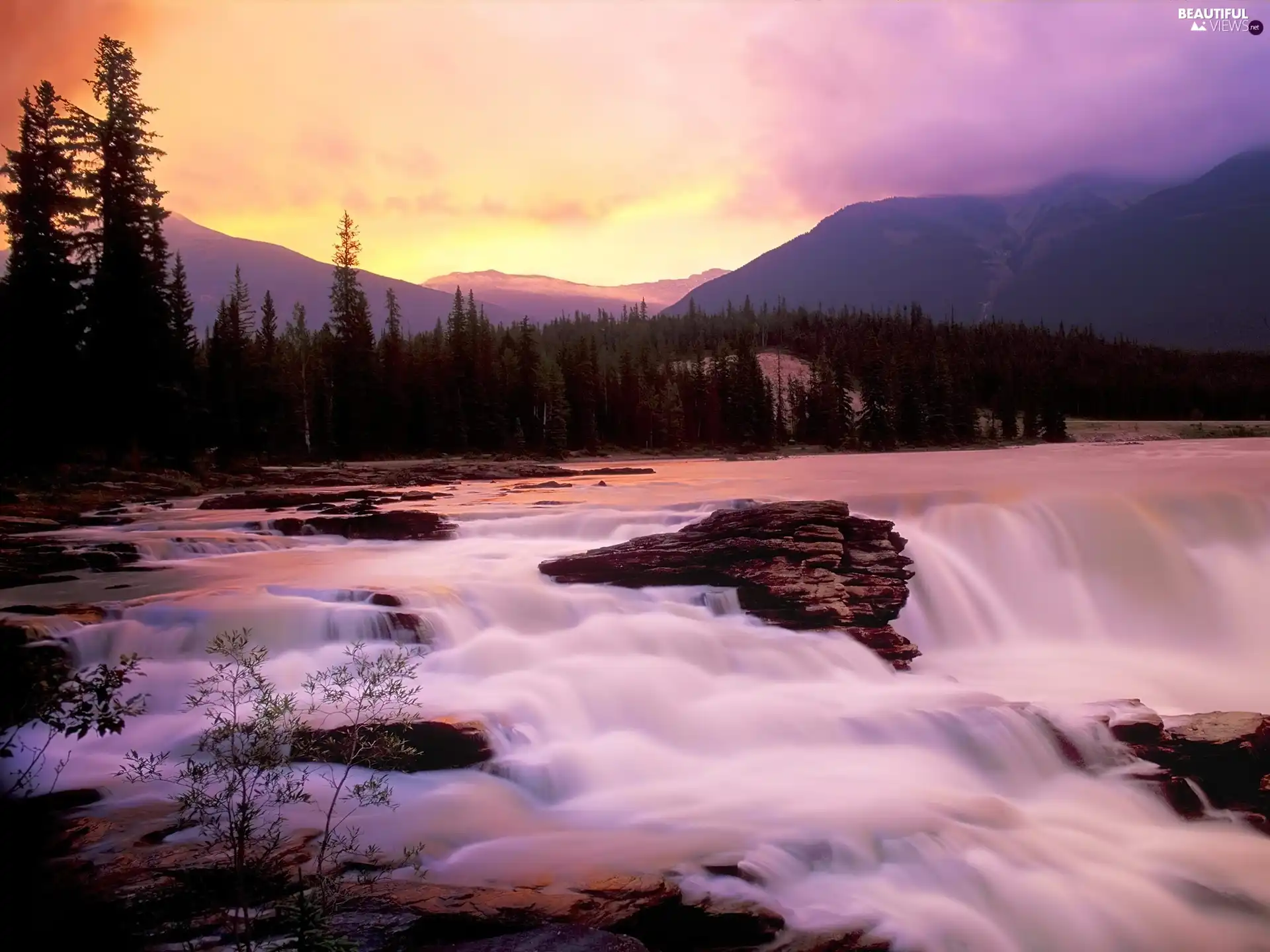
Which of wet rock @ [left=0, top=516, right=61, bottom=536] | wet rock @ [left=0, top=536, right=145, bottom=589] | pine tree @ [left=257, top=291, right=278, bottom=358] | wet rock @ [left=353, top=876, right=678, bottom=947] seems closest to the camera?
wet rock @ [left=353, top=876, right=678, bottom=947]

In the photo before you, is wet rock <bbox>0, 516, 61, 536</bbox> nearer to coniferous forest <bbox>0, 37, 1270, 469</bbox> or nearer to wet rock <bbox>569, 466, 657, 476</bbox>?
coniferous forest <bbox>0, 37, 1270, 469</bbox>

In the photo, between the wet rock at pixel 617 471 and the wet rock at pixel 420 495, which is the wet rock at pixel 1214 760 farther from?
the wet rock at pixel 617 471

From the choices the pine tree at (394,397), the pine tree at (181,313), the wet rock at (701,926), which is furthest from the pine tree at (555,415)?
the wet rock at (701,926)

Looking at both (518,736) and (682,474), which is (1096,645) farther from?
(682,474)

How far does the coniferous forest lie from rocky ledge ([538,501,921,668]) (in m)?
11.7

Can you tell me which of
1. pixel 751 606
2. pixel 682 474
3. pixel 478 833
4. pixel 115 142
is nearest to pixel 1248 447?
pixel 682 474

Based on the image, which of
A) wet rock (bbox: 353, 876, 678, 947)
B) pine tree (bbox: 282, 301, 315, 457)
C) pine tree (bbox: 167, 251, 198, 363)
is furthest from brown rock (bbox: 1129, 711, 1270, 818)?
pine tree (bbox: 282, 301, 315, 457)

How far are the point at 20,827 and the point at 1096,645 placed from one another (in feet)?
46.9

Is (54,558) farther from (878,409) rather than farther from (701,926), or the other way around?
(878,409)

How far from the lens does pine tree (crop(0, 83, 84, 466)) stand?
18641 millimetres

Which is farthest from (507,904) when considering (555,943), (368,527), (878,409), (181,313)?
(878,409)

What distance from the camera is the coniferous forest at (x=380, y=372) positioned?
2334 cm

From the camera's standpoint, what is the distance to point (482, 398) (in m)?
62.4

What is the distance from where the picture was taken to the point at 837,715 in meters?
9.80
